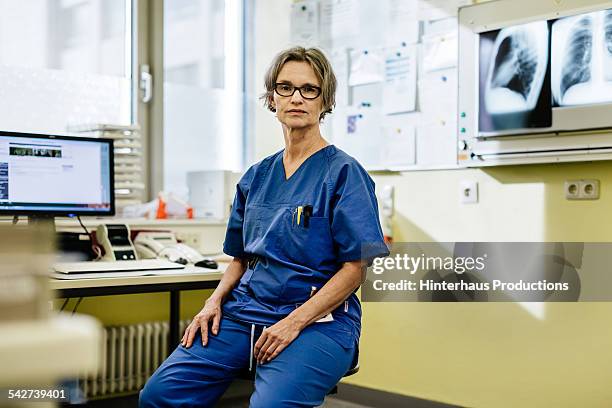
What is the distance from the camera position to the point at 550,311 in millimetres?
2809

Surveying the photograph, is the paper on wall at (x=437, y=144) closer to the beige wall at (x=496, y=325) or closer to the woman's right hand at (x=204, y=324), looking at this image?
the beige wall at (x=496, y=325)

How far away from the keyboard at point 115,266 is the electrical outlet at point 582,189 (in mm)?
1487

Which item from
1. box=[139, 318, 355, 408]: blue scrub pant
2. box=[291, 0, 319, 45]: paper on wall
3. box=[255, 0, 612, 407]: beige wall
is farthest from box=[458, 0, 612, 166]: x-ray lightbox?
box=[139, 318, 355, 408]: blue scrub pant

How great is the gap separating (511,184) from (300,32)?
142 cm

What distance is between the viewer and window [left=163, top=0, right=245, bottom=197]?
373cm

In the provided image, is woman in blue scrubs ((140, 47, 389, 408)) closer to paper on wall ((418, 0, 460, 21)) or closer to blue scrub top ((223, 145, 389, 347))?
blue scrub top ((223, 145, 389, 347))

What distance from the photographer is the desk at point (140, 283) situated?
234cm

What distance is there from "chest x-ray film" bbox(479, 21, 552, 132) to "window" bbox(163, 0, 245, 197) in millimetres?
1570

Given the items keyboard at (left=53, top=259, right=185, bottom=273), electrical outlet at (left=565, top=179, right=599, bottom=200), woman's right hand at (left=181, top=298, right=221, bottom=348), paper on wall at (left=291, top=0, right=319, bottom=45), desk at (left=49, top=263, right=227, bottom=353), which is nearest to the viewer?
woman's right hand at (left=181, top=298, right=221, bottom=348)

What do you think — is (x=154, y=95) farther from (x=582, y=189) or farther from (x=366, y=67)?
(x=582, y=189)

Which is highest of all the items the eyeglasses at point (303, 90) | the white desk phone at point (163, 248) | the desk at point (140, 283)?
the eyeglasses at point (303, 90)

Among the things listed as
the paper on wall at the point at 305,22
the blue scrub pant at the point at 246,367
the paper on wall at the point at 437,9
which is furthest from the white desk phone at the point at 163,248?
the paper on wall at the point at 437,9

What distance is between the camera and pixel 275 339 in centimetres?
183

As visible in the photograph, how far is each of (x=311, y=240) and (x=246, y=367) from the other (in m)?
0.38
